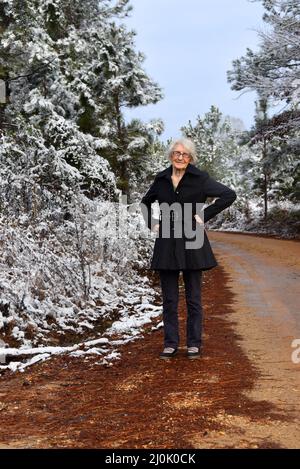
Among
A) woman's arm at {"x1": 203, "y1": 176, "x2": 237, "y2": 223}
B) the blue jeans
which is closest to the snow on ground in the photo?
the blue jeans

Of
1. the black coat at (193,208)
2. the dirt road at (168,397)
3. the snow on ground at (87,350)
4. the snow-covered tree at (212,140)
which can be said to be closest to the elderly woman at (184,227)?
the black coat at (193,208)

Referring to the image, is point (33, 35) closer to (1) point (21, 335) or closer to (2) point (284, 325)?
(1) point (21, 335)

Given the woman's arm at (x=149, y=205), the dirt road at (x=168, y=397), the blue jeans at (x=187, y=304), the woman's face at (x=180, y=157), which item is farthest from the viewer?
the woman's arm at (x=149, y=205)

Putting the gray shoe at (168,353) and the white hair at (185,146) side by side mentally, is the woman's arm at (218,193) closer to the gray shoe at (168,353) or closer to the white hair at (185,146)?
the white hair at (185,146)

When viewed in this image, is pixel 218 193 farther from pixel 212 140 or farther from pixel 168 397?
pixel 212 140

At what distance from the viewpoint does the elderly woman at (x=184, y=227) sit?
484 centimetres

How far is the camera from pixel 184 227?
16.0 ft

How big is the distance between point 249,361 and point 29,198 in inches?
223

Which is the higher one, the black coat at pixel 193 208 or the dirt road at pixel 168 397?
the black coat at pixel 193 208

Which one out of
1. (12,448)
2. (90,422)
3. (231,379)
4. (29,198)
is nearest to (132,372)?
(231,379)

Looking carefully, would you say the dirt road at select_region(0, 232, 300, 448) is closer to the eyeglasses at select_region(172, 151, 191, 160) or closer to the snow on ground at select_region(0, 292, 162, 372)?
the snow on ground at select_region(0, 292, 162, 372)

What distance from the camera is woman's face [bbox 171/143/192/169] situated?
15.8ft

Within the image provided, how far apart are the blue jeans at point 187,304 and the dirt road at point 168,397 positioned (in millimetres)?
231

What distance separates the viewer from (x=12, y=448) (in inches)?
120
